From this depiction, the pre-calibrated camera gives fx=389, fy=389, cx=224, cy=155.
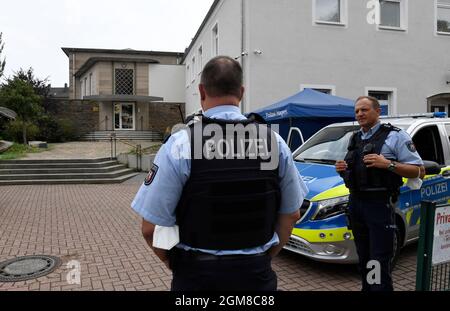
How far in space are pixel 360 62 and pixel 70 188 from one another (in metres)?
11.6

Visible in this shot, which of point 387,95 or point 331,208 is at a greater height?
point 387,95

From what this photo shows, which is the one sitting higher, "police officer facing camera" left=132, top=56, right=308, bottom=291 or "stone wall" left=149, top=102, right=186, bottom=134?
"stone wall" left=149, top=102, right=186, bottom=134

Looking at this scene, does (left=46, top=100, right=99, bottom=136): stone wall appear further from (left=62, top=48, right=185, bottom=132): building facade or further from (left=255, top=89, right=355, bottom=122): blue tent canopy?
(left=255, top=89, right=355, bottom=122): blue tent canopy

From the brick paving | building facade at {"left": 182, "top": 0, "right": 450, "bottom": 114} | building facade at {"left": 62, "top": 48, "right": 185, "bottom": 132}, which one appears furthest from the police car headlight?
building facade at {"left": 62, "top": 48, "right": 185, "bottom": 132}

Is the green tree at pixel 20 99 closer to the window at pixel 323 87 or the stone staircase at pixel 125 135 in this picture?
the stone staircase at pixel 125 135

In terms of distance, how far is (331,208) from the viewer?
Result: 14.2 feet

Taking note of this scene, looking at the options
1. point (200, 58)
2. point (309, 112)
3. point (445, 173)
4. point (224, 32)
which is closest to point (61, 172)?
point (224, 32)

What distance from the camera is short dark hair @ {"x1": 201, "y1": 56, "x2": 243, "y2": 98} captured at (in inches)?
76.8

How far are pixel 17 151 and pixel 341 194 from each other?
17.3 m

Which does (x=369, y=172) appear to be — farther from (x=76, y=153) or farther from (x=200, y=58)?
(x=200, y=58)

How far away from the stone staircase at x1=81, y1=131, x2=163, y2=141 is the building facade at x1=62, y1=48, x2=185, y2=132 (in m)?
0.85

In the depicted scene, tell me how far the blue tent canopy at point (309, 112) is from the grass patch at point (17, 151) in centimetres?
1127

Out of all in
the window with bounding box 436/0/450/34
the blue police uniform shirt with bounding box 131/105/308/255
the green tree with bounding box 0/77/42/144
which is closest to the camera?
the blue police uniform shirt with bounding box 131/105/308/255
